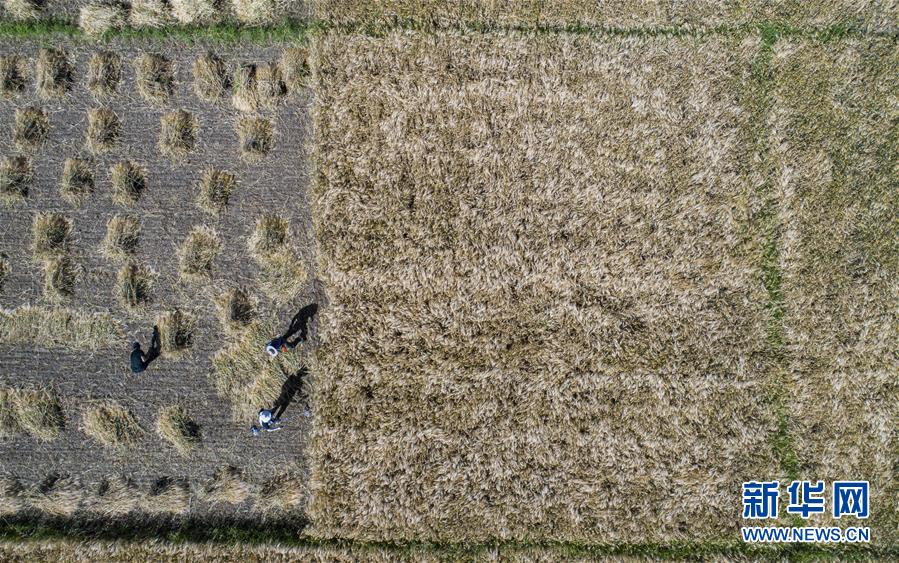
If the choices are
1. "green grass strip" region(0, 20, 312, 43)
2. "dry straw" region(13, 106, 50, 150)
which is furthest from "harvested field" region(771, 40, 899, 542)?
"dry straw" region(13, 106, 50, 150)

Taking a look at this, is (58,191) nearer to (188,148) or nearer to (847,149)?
(188,148)

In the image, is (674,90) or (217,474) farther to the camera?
(674,90)

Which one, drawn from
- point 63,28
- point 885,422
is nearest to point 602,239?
point 885,422

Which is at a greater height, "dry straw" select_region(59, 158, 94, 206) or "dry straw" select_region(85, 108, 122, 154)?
"dry straw" select_region(85, 108, 122, 154)

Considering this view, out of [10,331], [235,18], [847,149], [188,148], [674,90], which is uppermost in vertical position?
[235,18]

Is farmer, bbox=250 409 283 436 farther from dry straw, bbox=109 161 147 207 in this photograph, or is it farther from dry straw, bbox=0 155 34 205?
dry straw, bbox=0 155 34 205

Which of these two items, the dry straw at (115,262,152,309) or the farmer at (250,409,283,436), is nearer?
the farmer at (250,409,283,436)

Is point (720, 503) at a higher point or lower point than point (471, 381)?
lower

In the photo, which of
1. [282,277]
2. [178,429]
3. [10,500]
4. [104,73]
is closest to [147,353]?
[178,429]
